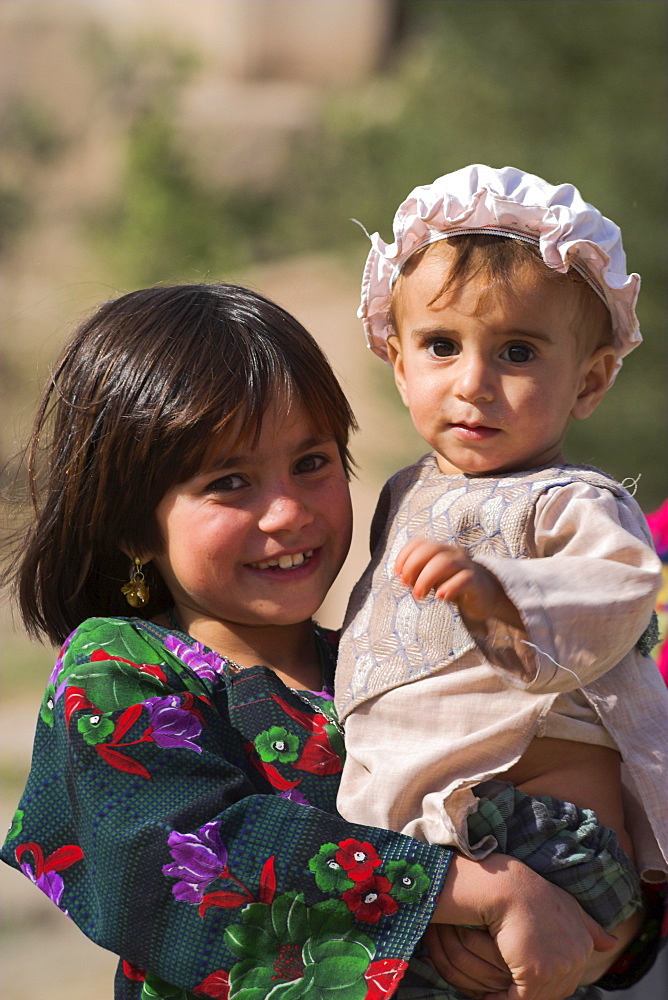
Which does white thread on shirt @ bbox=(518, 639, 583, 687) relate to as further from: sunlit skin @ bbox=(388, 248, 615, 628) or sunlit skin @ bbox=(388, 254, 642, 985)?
sunlit skin @ bbox=(388, 248, 615, 628)

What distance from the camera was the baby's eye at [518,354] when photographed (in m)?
2.01

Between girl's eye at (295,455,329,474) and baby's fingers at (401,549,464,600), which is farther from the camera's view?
girl's eye at (295,455,329,474)

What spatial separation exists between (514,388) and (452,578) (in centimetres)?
48

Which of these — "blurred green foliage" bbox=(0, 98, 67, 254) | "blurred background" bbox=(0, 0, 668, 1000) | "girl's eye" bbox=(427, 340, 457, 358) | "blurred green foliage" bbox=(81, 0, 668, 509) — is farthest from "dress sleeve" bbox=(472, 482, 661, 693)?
"blurred green foliage" bbox=(0, 98, 67, 254)

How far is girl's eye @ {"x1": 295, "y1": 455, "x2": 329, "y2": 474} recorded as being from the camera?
2.21 metres

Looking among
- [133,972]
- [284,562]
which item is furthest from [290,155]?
[133,972]

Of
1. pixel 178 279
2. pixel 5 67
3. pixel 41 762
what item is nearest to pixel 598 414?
pixel 178 279

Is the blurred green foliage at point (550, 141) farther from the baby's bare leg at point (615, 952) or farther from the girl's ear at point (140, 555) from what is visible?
the baby's bare leg at point (615, 952)

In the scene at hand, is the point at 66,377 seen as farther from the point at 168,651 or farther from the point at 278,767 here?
the point at 278,767

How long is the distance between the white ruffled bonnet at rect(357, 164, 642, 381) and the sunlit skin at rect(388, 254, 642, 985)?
5 centimetres

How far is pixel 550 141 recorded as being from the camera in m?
11.3

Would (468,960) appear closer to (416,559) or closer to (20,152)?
(416,559)

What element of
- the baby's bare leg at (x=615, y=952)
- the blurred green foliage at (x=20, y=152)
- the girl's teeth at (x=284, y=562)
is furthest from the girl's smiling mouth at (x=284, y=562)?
the blurred green foliage at (x=20, y=152)

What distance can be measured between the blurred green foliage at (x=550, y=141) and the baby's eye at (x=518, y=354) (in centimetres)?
708
